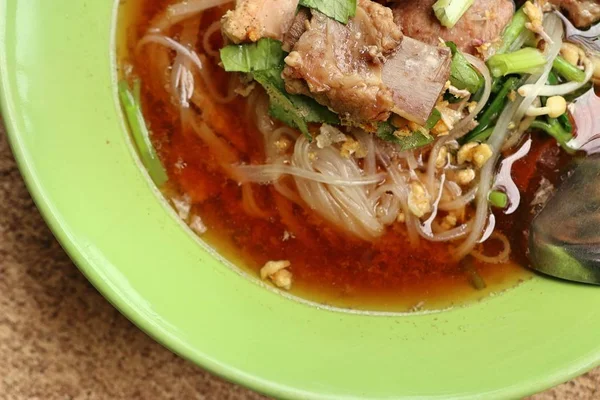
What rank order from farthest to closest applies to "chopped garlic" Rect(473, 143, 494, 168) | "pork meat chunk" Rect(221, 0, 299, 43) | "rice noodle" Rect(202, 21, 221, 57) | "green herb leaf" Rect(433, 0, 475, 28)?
1. "rice noodle" Rect(202, 21, 221, 57)
2. "chopped garlic" Rect(473, 143, 494, 168)
3. "green herb leaf" Rect(433, 0, 475, 28)
4. "pork meat chunk" Rect(221, 0, 299, 43)

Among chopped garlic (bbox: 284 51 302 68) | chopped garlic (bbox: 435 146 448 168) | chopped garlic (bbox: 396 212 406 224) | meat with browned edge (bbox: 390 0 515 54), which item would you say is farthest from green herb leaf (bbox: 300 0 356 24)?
chopped garlic (bbox: 396 212 406 224)

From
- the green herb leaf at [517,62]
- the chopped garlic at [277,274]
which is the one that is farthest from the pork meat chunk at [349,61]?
the chopped garlic at [277,274]

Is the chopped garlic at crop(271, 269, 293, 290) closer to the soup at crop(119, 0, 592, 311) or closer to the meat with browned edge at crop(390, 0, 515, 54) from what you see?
the soup at crop(119, 0, 592, 311)

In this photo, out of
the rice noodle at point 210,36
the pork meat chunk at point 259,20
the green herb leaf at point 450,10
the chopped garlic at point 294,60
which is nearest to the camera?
the chopped garlic at point 294,60

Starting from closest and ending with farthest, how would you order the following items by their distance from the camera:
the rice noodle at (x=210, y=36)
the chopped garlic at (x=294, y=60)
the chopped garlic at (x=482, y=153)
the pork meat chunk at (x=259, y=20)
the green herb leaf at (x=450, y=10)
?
the chopped garlic at (x=294, y=60) → the pork meat chunk at (x=259, y=20) → the green herb leaf at (x=450, y=10) → the chopped garlic at (x=482, y=153) → the rice noodle at (x=210, y=36)

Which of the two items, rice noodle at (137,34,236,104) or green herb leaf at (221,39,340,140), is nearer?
green herb leaf at (221,39,340,140)

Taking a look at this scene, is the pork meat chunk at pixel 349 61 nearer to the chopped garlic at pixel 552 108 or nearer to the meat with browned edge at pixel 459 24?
the meat with browned edge at pixel 459 24

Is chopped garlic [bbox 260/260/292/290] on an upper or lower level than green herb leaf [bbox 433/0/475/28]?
lower
